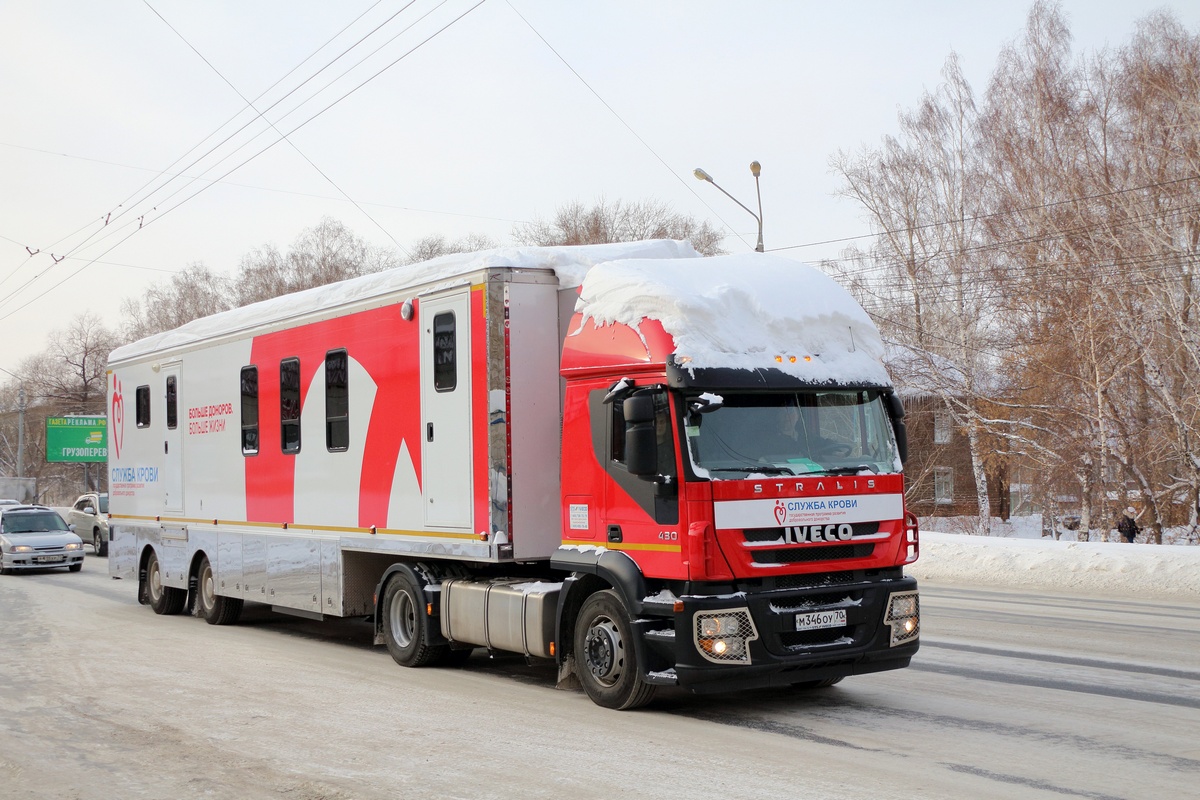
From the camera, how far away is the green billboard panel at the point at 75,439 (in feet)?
192

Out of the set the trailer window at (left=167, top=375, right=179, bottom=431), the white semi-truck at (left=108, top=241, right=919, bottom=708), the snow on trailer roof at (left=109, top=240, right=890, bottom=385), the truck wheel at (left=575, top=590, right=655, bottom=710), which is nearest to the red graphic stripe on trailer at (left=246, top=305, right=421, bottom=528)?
the white semi-truck at (left=108, top=241, right=919, bottom=708)

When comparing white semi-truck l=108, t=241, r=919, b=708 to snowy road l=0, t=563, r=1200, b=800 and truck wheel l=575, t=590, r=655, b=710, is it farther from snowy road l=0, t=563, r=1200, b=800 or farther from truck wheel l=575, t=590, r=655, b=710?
snowy road l=0, t=563, r=1200, b=800

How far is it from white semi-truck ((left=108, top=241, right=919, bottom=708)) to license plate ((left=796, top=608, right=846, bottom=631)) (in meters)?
0.02

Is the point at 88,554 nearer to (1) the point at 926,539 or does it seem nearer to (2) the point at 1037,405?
(1) the point at 926,539

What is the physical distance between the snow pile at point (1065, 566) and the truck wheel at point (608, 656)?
1156 cm

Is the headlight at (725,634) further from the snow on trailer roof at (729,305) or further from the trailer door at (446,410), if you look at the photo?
the trailer door at (446,410)

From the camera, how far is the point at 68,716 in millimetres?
8977

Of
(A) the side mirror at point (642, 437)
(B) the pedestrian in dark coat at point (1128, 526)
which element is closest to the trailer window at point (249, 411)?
(A) the side mirror at point (642, 437)

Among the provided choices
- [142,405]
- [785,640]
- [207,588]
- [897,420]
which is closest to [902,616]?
[785,640]

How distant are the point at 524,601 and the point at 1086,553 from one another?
40.0 ft

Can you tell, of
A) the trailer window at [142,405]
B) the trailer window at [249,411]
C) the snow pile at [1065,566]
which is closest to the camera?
the trailer window at [249,411]

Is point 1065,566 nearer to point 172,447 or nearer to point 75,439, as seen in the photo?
point 172,447

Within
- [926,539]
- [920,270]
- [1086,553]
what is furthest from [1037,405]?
[1086,553]

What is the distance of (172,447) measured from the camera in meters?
16.5
